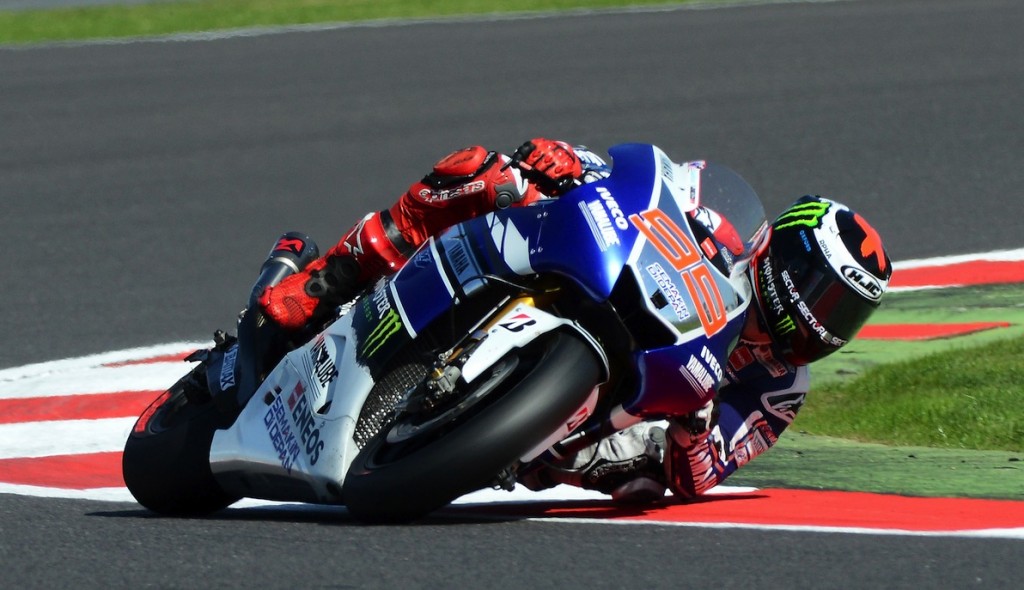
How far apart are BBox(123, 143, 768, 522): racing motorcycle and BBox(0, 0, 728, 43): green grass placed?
35.6 feet

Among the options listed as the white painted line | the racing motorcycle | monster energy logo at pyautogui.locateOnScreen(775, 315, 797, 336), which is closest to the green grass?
the white painted line

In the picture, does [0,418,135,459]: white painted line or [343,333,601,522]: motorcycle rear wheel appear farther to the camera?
[0,418,135,459]: white painted line

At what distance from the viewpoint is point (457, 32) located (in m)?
14.5

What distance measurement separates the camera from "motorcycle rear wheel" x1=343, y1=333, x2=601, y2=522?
157 inches

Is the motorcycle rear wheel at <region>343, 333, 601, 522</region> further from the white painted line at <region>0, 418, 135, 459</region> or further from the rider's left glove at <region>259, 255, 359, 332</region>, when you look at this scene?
the white painted line at <region>0, 418, 135, 459</region>

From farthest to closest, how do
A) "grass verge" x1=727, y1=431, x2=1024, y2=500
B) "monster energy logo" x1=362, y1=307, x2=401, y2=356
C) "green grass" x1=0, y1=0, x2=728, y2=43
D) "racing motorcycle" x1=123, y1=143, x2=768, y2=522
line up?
"green grass" x1=0, y1=0, x2=728, y2=43 < "grass verge" x1=727, y1=431, x2=1024, y2=500 < "monster energy logo" x1=362, y1=307, x2=401, y2=356 < "racing motorcycle" x1=123, y1=143, x2=768, y2=522

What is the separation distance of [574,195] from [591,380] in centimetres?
53

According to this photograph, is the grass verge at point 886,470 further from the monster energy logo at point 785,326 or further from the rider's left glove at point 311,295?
the rider's left glove at point 311,295

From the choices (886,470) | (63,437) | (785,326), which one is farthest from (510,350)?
(63,437)

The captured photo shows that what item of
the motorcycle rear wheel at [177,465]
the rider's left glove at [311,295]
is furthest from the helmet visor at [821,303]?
the motorcycle rear wheel at [177,465]

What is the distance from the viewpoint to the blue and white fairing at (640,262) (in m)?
4.26

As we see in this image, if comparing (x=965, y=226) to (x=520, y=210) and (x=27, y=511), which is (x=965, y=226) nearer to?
(x=520, y=210)

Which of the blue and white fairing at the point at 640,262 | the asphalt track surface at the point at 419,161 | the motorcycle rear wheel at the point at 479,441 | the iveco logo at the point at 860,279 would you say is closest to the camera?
the asphalt track surface at the point at 419,161

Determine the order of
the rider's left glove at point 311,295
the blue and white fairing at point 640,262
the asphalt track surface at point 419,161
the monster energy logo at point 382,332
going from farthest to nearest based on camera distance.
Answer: the rider's left glove at point 311,295, the monster energy logo at point 382,332, the blue and white fairing at point 640,262, the asphalt track surface at point 419,161
